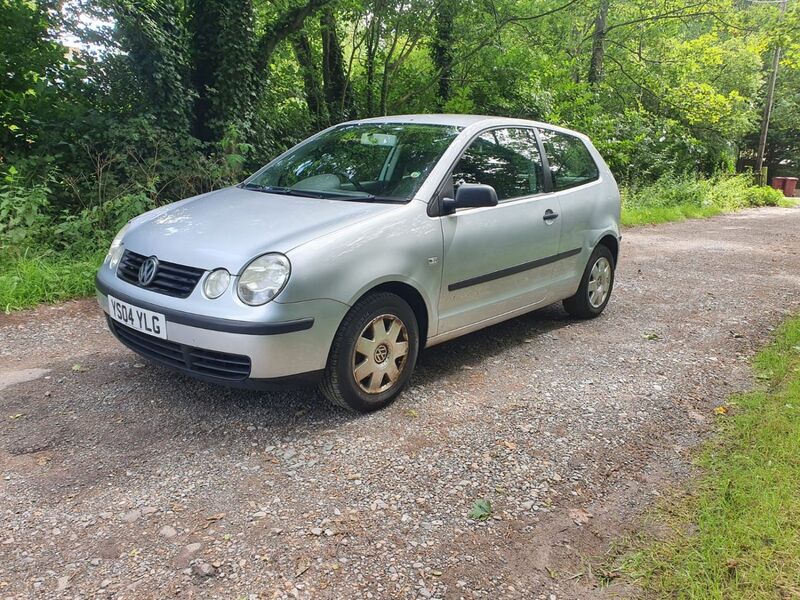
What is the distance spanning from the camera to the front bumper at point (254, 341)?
117 inches

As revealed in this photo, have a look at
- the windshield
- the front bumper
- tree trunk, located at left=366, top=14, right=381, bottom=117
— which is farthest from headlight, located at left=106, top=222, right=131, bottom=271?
tree trunk, located at left=366, top=14, right=381, bottom=117

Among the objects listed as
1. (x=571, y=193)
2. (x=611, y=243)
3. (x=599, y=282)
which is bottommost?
(x=599, y=282)

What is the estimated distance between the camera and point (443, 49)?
469 inches

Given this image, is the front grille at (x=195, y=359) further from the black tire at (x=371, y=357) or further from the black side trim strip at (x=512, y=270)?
the black side trim strip at (x=512, y=270)

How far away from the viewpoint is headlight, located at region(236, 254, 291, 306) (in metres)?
3.02

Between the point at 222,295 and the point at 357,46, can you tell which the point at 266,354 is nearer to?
the point at 222,295

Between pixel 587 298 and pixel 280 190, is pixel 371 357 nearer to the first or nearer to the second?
pixel 280 190

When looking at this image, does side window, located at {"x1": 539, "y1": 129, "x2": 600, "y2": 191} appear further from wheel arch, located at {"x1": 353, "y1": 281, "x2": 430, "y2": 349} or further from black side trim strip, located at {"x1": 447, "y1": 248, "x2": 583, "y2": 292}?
wheel arch, located at {"x1": 353, "y1": 281, "x2": 430, "y2": 349}

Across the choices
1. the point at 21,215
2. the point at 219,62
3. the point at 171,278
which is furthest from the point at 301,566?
the point at 219,62

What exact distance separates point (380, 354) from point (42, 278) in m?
3.87

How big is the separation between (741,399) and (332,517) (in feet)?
8.85

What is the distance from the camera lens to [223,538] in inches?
95.9

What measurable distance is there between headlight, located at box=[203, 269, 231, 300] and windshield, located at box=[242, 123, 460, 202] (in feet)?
3.44

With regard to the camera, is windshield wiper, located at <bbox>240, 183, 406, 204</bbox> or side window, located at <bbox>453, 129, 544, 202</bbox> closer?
windshield wiper, located at <bbox>240, 183, 406, 204</bbox>
